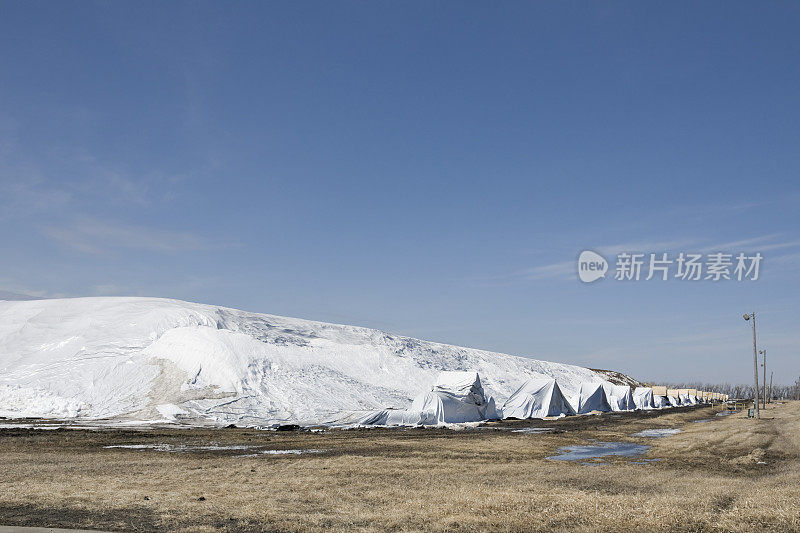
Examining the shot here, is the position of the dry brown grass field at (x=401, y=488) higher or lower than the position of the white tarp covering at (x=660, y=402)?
higher

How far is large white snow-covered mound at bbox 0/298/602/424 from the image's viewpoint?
140 feet

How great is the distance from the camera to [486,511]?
32.7 ft

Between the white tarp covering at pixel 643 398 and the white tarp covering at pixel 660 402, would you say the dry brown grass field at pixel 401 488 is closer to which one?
the white tarp covering at pixel 643 398

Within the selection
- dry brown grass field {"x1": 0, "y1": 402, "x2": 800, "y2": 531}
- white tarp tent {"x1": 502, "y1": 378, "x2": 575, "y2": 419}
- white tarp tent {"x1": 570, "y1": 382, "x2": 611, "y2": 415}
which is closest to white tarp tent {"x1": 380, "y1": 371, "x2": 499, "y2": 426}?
white tarp tent {"x1": 502, "y1": 378, "x2": 575, "y2": 419}

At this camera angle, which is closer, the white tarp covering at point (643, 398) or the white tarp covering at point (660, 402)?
the white tarp covering at point (643, 398)

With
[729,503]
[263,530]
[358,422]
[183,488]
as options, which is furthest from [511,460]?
[358,422]

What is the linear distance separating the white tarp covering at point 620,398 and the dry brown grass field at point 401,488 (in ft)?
146

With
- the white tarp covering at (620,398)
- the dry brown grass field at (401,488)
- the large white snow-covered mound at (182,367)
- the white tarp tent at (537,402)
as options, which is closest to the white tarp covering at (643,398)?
the white tarp covering at (620,398)

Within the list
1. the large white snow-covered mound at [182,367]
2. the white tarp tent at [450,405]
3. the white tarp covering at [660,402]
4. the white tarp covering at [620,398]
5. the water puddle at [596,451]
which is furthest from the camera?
the white tarp covering at [660,402]

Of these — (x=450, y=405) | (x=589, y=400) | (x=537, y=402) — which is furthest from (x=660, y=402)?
(x=450, y=405)

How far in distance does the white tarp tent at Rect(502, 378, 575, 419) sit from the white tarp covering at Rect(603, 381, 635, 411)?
16851 mm

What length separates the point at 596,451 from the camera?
22.3 m

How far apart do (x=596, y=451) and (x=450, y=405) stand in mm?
18824

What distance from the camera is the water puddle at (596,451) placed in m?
19.5
